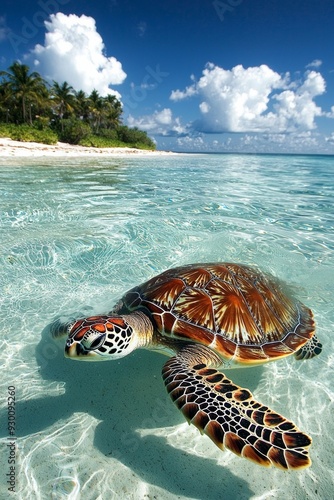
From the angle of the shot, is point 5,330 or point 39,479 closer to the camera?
point 39,479

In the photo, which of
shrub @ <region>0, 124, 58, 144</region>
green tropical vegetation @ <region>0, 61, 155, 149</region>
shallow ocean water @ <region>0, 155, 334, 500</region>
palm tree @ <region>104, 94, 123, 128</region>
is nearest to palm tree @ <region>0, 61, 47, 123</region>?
green tropical vegetation @ <region>0, 61, 155, 149</region>

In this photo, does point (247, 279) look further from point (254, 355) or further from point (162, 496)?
point (162, 496)

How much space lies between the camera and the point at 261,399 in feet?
7.76

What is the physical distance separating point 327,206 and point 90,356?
9.72m

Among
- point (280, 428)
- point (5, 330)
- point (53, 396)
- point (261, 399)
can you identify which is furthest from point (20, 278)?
point (280, 428)

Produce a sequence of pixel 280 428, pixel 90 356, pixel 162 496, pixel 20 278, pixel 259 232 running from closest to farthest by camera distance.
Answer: pixel 280 428 < pixel 162 496 < pixel 90 356 < pixel 20 278 < pixel 259 232

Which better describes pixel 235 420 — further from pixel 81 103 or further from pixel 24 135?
pixel 81 103

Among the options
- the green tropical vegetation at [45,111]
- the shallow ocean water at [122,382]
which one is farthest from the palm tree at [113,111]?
the shallow ocean water at [122,382]

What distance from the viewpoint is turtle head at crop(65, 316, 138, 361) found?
194 centimetres

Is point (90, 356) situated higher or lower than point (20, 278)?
higher

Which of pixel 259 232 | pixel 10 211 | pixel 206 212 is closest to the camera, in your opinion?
pixel 259 232

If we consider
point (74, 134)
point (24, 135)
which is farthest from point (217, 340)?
point (74, 134)

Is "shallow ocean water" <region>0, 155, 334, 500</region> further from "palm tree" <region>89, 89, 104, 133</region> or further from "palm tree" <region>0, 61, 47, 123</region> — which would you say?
"palm tree" <region>89, 89, 104, 133</region>

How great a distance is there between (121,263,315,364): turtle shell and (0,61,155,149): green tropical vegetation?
36.5 m
